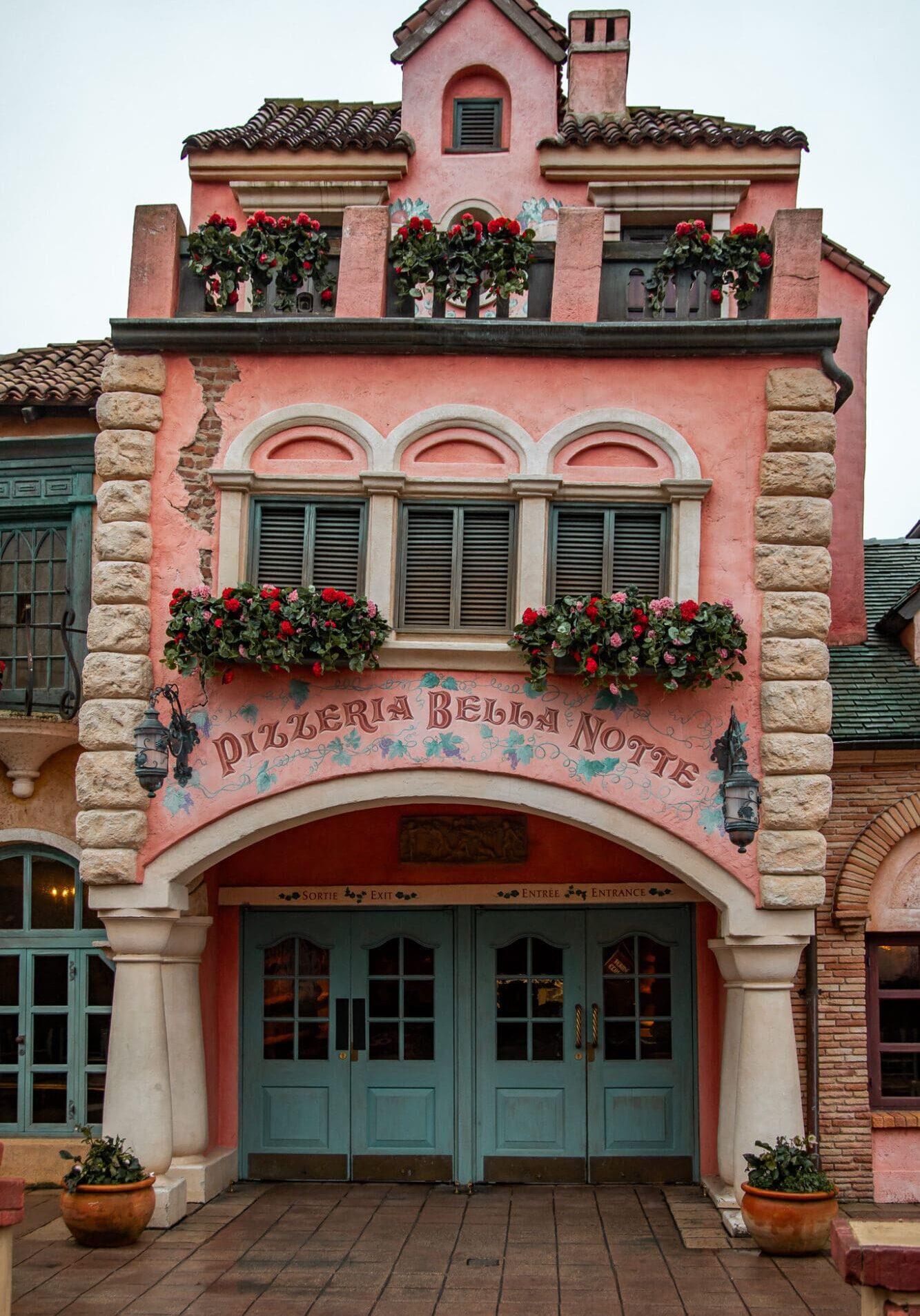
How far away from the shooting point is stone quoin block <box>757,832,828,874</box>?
10453mm

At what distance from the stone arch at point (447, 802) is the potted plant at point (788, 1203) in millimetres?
1592

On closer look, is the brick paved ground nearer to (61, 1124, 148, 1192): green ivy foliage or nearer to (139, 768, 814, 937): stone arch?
(61, 1124, 148, 1192): green ivy foliage

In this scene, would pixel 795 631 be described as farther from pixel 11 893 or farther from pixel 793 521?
pixel 11 893

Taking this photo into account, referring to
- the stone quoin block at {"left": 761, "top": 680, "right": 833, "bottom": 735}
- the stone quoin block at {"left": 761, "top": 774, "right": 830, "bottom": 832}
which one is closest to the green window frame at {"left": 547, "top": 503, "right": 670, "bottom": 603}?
the stone quoin block at {"left": 761, "top": 680, "right": 833, "bottom": 735}

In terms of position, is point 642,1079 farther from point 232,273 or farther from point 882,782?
point 232,273

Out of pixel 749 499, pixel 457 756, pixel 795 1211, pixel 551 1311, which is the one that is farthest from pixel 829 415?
pixel 551 1311

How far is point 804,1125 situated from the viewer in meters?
11.8

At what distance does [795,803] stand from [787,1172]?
257 cm

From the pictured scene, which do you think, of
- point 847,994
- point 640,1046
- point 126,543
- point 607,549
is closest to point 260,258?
point 126,543


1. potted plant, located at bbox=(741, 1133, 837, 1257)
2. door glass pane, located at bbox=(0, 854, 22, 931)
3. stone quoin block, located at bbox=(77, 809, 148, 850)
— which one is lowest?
potted plant, located at bbox=(741, 1133, 837, 1257)

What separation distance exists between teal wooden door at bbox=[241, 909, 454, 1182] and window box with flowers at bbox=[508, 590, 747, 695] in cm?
342

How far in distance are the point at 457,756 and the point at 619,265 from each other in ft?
13.3

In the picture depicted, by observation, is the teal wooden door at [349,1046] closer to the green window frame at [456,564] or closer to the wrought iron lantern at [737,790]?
the green window frame at [456,564]

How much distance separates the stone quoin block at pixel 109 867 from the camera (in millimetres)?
10703
